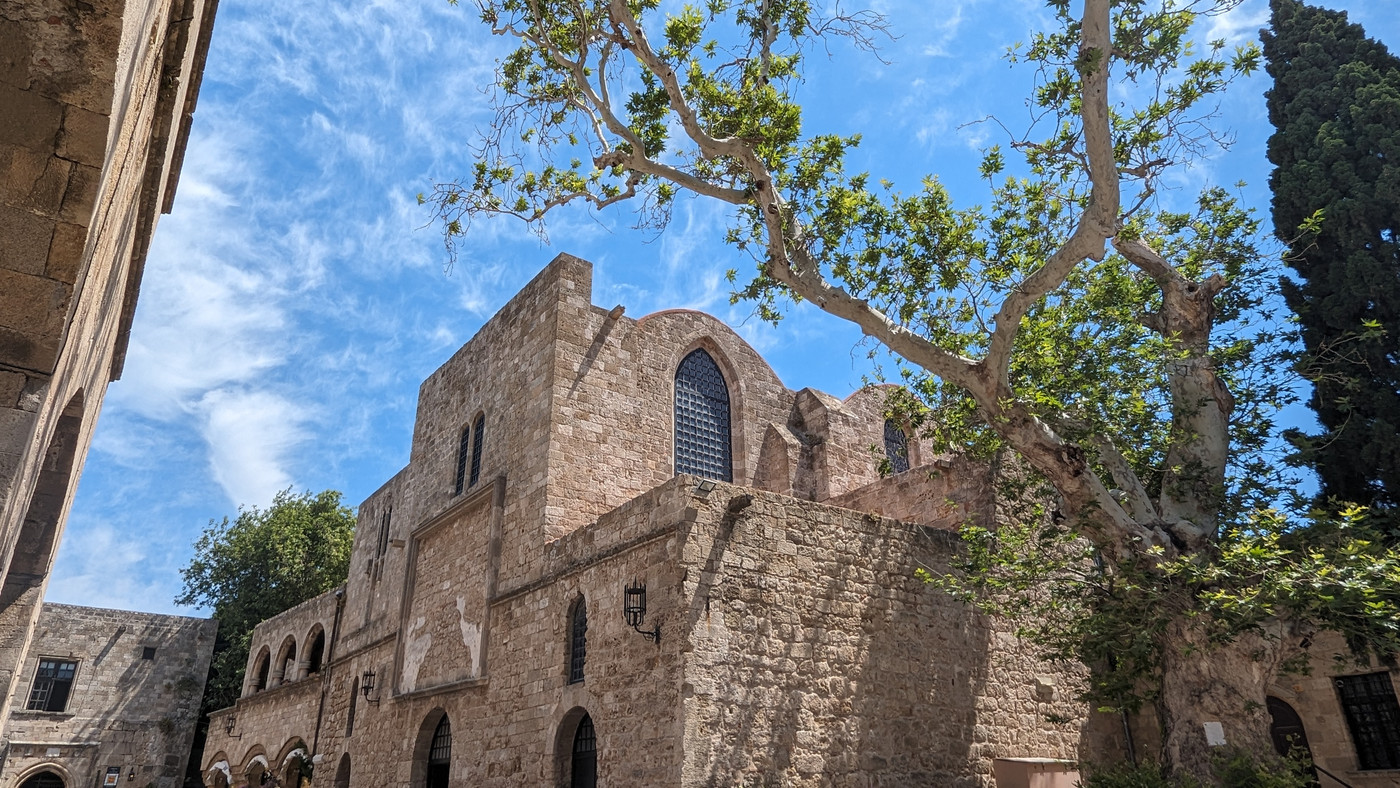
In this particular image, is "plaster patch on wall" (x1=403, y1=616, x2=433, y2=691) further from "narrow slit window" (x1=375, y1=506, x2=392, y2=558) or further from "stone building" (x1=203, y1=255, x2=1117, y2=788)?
"narrow slit window" (x1=375, y1=506, x2=392, y2=558)

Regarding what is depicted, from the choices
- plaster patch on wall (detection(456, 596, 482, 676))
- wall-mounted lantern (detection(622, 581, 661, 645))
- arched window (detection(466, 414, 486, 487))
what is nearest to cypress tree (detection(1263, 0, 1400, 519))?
wall-mounted lantern (detection(622, 581, 661, 645))

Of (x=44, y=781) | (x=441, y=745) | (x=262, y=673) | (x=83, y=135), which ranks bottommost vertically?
(x=44, y=781)

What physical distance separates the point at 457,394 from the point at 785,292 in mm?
8069

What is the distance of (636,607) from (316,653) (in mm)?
16033

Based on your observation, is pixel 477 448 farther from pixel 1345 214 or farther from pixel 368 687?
pixel 1345 214

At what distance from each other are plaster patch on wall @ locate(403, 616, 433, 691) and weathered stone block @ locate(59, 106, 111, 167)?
1184 cm

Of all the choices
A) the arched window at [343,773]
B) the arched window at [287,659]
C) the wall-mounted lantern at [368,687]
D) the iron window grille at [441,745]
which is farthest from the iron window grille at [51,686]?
the iron window grille at [441,745]

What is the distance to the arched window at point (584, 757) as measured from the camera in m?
9.66

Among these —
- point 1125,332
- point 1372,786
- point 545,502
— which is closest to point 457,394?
point 545,502

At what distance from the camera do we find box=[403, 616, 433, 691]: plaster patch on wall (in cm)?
1395

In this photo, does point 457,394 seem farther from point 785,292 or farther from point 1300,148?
point 1300,148

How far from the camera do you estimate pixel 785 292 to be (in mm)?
10477

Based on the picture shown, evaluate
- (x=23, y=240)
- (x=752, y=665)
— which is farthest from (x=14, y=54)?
(x=752, y=665)

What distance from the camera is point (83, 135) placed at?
319 cm
